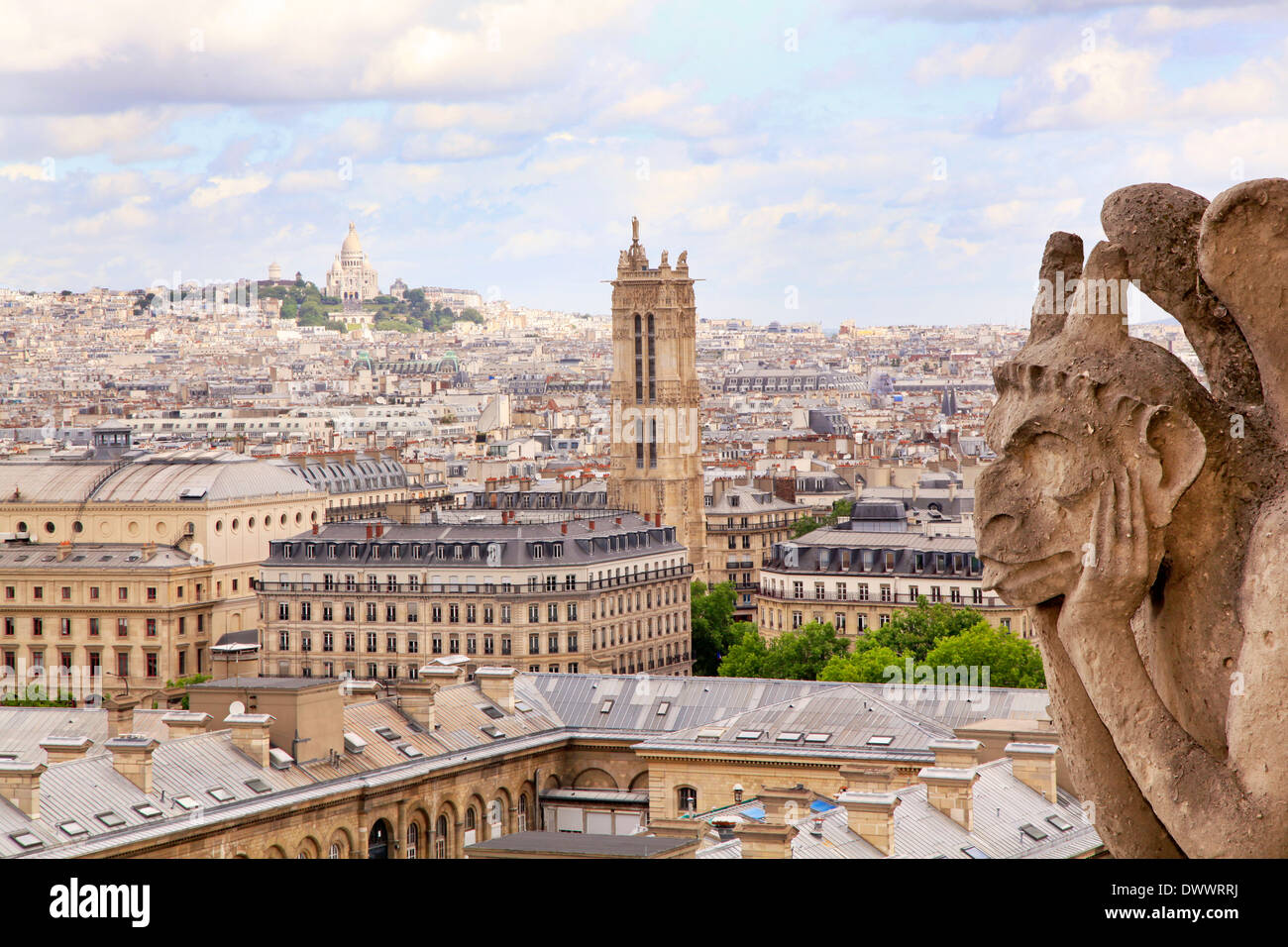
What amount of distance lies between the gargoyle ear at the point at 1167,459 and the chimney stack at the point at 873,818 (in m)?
25.6

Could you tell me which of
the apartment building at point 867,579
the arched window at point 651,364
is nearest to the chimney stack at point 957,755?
the apartment building at point 867,579

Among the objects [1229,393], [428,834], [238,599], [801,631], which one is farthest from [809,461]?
[1229,393]

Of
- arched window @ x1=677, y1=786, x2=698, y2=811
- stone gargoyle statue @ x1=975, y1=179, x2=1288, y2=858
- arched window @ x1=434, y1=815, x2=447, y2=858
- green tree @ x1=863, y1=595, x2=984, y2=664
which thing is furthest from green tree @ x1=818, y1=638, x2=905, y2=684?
stone gargoyle statue @ x1=975, y1=179, x2=1288, y2=858

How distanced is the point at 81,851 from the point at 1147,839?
2812cm

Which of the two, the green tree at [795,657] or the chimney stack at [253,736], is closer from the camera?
the chimney stack at [253,736]

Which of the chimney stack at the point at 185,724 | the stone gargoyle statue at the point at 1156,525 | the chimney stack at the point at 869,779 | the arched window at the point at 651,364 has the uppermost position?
the arched window at the point at 651,364

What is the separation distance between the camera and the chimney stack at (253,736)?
39.8m

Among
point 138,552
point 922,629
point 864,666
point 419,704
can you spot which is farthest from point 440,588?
point 419,704

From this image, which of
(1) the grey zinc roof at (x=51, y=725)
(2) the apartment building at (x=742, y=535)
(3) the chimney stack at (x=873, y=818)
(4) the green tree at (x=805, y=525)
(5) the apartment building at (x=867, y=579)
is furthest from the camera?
(2) the apartment building at (x=742, y=535)

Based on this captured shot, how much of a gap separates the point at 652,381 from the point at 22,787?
90.2 metres

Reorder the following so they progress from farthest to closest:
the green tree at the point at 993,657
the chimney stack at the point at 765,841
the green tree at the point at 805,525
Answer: the green tree at the point at 805,525 < the green tree at the point at 993,657 < the chimney stack at the point at 765,841

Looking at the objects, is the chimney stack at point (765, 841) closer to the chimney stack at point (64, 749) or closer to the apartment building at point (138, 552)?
the chimney stack at point (64, 749)

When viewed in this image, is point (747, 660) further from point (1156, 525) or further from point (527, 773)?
point (1156, 525)

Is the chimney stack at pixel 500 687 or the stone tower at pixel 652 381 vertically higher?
the stone tower at pixel 652 381
